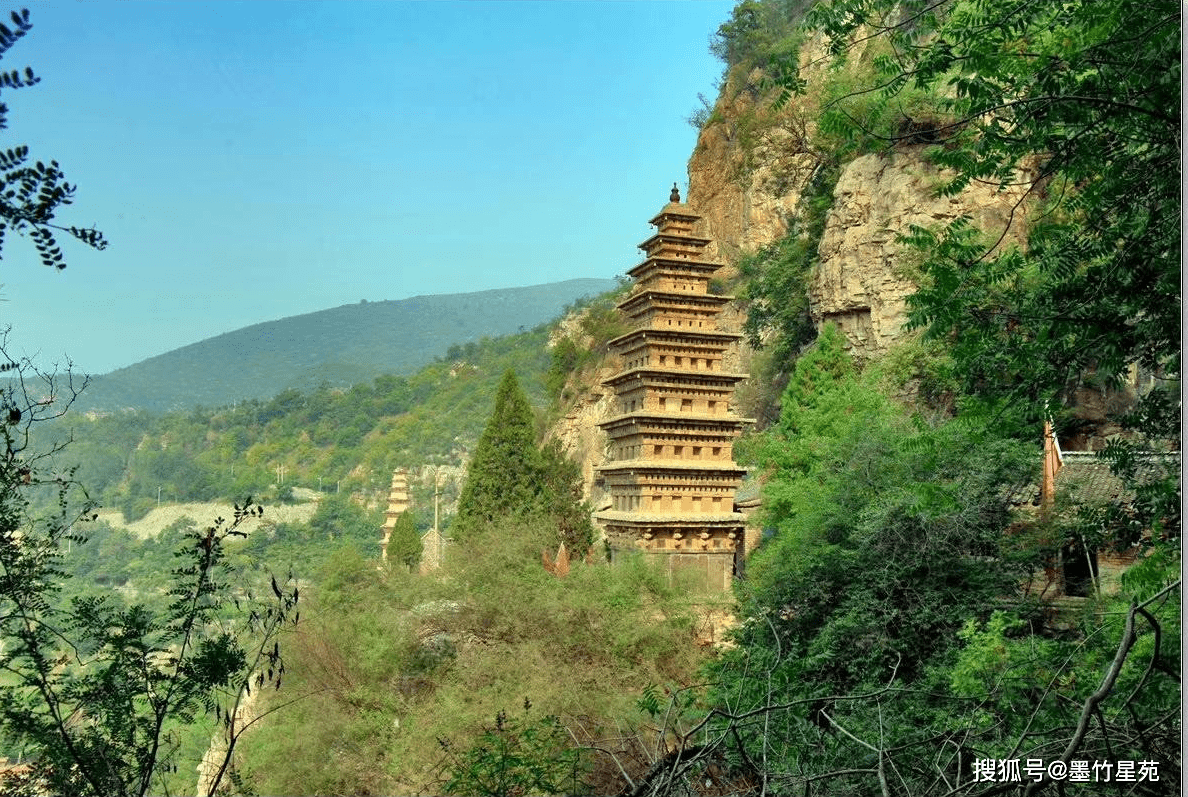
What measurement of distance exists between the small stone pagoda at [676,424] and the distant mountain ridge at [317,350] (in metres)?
43.1

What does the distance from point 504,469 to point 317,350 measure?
60.5 metres

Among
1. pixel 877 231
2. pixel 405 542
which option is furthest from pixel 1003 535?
pixel 405 542

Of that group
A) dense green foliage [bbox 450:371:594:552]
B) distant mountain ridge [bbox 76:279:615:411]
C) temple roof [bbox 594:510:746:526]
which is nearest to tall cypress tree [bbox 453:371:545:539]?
dense green foliage [bbox 450:371:594:552]

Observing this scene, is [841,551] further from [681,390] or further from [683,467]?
[681,390]

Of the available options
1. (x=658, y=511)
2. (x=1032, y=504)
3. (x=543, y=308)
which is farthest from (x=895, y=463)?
(x=543, y=308)

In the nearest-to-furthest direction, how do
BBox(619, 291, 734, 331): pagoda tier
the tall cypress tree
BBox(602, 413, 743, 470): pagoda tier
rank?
1. BBox(602, 413, 743, 470): pagoda tier
2. BBox(619, 291, 734, 331): pagoda tier
3. the tall cypress tree

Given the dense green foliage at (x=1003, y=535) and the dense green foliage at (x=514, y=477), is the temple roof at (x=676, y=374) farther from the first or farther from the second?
the dense green foliage at (x=1003, y=535)

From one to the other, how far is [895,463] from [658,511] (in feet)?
17.5

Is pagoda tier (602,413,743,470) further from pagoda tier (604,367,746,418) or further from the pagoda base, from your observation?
the pagoda base

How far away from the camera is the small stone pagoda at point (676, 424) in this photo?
16000mm

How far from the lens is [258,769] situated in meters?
11.6

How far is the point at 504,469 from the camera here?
787 inches

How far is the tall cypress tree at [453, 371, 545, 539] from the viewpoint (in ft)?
64.4

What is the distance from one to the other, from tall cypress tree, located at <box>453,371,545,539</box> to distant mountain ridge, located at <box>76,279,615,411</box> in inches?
1537
